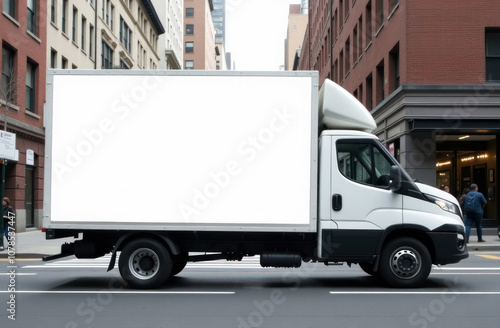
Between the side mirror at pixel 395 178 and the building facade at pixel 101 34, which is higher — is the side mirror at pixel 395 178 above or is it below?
below

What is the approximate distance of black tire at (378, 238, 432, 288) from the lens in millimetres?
9219

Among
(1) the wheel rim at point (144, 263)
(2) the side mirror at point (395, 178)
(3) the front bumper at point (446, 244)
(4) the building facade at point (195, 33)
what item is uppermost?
(4) the building facade at point (195, 33)

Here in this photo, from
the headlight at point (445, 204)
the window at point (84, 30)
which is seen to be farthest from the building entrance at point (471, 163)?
the window at point (84, 30)

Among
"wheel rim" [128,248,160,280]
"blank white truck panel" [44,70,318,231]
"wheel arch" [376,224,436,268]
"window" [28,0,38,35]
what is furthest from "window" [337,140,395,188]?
"window" [28,0,38,35]

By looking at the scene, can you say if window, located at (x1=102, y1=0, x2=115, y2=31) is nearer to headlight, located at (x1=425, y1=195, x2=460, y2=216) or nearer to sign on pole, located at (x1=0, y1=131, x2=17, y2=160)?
sign on pole, located at (x1=0, y1=131, x2=17, y2=160)

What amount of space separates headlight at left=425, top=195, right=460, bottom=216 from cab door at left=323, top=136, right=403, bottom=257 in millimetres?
539

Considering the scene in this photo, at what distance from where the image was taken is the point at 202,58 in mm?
108875

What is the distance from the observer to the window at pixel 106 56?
1657 inches

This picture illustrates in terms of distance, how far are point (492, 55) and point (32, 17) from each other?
2028 centimetres

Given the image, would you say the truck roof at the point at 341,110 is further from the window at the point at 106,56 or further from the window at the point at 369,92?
the window at the point at 106,56

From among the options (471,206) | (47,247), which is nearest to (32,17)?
(47,247)

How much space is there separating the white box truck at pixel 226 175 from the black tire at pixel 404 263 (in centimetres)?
2

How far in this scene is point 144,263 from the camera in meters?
9.36

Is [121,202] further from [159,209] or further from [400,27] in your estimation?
[400,27]
